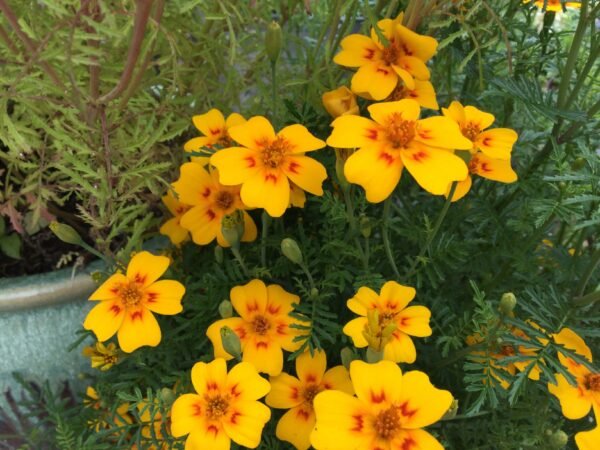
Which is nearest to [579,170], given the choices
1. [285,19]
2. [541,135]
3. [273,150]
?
[541,135]

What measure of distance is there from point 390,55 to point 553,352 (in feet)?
1.04

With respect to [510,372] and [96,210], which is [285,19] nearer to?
[96,210]

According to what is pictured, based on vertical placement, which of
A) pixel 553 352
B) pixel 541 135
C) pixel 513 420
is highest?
pixel 541 135

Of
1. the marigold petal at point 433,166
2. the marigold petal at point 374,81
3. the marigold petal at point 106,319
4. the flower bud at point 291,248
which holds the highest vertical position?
the marigold petal at point 374,81

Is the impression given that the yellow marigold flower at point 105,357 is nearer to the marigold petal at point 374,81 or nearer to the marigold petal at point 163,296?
the marigold petal at point 163,296

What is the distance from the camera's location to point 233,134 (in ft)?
1.94

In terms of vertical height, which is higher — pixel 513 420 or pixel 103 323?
pixel 103 323

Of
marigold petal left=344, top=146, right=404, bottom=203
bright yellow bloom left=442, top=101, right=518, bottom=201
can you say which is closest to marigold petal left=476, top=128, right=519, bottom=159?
bright yellow bloom left=442, top=101, right=518, bottom=201

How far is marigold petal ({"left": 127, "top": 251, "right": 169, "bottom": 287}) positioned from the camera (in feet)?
1.98

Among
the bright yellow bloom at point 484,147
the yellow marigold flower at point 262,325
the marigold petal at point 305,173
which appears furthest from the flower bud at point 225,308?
the bright yellow bloom at point 484,147

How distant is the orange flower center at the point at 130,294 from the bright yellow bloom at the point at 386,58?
0.27 meters

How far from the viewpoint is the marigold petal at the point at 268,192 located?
0.56 meters

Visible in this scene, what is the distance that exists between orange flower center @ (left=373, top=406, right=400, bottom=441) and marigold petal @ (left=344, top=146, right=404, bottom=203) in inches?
Result: 6.5

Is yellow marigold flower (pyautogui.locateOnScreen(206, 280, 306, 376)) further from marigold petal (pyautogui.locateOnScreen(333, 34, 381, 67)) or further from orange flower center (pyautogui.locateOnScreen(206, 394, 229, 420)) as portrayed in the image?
marigold petal (pyautogui.locateOnScreen(333, 34, 381, 67))
